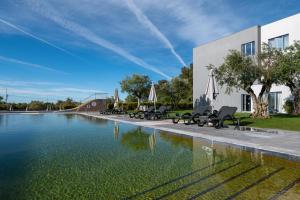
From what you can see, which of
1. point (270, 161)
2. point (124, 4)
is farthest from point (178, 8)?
point (270, 161)

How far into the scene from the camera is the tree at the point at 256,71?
16203 millimetres

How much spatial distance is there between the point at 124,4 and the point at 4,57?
25.7 meters

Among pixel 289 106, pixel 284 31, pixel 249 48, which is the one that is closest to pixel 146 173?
pixel 289 106

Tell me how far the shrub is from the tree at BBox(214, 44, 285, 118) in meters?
6.71

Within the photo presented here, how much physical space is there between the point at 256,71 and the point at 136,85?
26.5 m

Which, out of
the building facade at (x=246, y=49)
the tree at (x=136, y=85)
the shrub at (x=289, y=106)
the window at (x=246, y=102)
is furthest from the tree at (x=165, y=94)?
the shrub at (x=289, y=106)

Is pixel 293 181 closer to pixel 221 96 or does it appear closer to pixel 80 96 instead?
pixel 221 96

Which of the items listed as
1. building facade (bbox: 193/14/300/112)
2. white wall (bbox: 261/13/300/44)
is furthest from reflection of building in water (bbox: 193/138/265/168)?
white wall (bbox: 261/13/300/44)

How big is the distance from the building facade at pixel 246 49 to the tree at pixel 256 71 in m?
2.93

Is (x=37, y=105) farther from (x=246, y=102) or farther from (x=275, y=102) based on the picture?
(x=275, y=102)

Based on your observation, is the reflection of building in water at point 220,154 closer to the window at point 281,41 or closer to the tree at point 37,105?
the window at point 281,41

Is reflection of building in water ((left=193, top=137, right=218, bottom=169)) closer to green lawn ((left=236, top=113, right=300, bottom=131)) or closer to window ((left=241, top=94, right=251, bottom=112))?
green lawn ((left=236, top=113, right=300, bottom=131))

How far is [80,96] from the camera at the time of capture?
42.4 metres

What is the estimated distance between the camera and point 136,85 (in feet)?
135
